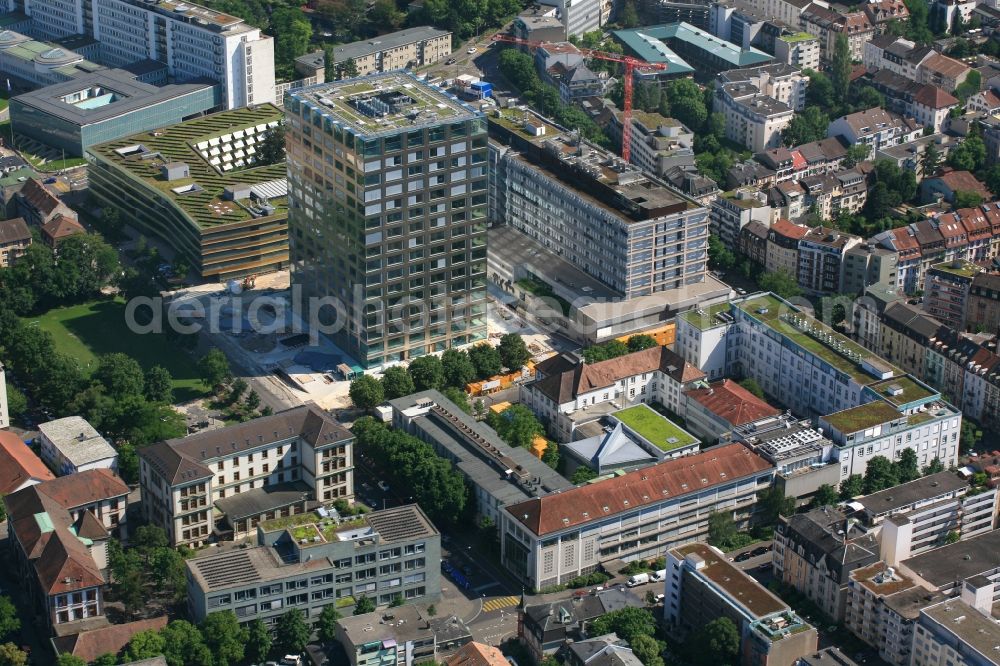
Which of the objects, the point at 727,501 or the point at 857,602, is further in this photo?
the point at 727,501

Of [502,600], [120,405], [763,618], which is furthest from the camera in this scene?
[120,405]

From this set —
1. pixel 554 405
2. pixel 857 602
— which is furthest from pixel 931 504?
pixel 554 405

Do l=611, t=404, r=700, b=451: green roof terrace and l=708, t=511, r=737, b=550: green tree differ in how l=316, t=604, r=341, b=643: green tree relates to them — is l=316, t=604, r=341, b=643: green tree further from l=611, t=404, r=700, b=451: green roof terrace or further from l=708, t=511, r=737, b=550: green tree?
l=611, t=404, r=700, b=451: green roof terrace

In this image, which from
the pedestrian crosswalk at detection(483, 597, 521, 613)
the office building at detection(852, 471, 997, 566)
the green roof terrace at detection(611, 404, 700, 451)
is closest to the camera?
the pedestrian crosswalk at detection(483, 597, 521, 613)

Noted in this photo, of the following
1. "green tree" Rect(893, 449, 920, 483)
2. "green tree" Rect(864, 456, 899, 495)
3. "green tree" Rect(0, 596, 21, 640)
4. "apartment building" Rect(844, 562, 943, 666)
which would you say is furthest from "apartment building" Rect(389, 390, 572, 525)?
"green tree" Rect(0, 596, 21, 640)

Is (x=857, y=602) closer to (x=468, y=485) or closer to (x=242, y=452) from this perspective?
(x=468, y=485)

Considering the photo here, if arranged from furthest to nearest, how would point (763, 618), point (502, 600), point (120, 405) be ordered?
point (120, 405), point (502, 600), point (763, 618)
